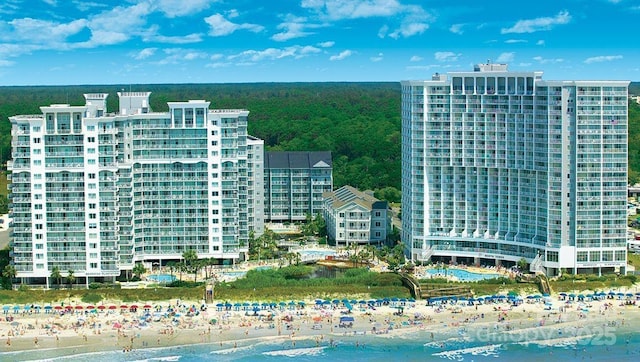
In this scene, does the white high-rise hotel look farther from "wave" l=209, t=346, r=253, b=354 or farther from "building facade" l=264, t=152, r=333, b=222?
"wave" l=209, t=346, r=253, b=354

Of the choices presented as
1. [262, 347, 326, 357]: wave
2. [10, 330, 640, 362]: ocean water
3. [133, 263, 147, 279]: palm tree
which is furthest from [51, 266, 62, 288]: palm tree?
[262, 347, 326, 357]: wave

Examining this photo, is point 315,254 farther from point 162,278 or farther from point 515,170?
point 515,170

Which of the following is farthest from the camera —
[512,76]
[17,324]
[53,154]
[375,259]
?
[375,259]

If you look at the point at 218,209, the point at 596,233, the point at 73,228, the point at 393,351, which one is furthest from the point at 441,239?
the point at 73,228

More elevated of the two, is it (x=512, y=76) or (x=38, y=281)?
(x=512, y=76)

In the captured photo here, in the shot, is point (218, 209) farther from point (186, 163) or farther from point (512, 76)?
point (512, 76)

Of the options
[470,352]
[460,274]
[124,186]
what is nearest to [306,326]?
[470,352]
